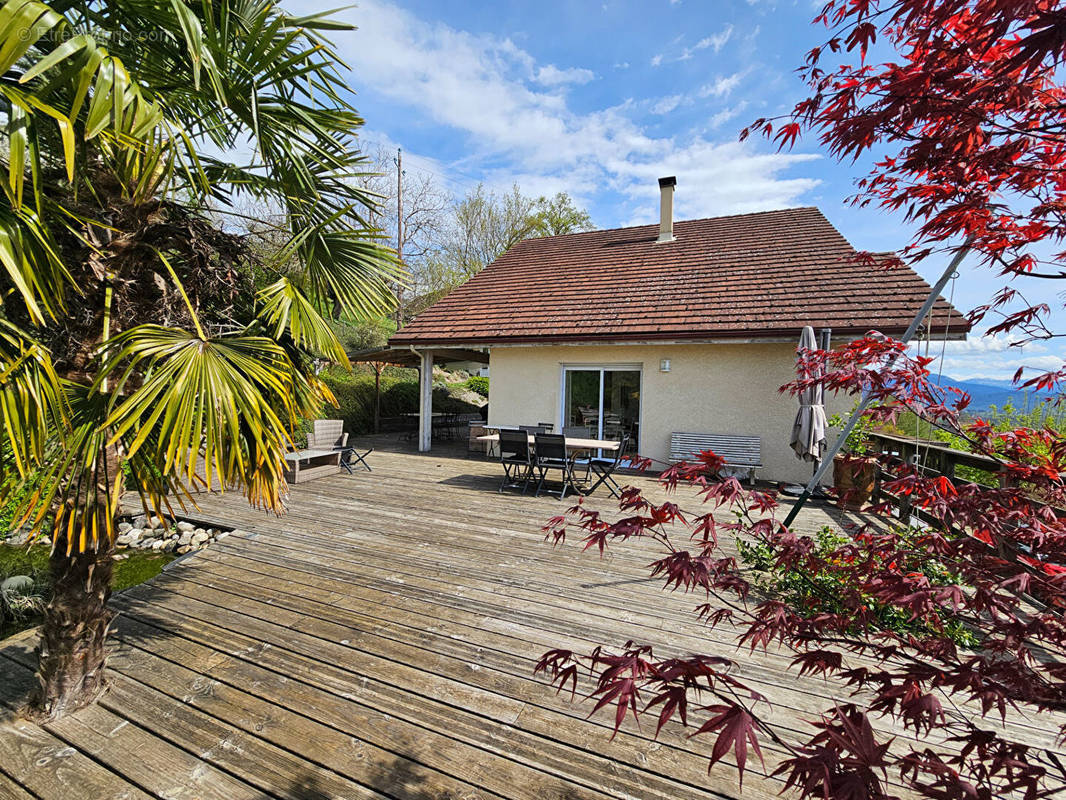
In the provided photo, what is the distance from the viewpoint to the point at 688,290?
33.7ft

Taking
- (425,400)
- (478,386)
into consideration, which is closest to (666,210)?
(425,400)

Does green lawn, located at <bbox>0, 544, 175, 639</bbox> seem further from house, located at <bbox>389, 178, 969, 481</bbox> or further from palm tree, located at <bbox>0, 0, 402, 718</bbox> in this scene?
house, located at <bbox>389, 178, 969, 481</bbox>

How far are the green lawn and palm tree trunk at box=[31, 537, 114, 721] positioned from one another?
5.91ft

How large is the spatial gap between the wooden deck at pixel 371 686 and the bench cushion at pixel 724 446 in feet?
15.9

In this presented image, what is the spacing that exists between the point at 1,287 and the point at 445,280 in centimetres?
2339

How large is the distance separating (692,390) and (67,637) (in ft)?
30.6

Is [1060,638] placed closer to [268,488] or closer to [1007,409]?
[268,488]

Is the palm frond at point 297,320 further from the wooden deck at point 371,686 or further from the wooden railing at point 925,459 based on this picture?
the wooden railing at point 925,459

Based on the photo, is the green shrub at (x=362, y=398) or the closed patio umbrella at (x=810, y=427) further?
the green shrub at (x=362, y=398)

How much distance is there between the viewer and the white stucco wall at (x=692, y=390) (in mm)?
8859

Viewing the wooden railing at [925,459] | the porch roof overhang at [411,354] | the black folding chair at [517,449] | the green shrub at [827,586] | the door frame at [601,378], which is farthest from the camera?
the porch roof overhang at [411,354]

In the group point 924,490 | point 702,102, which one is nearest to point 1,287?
point 924,490

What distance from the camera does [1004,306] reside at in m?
2.30

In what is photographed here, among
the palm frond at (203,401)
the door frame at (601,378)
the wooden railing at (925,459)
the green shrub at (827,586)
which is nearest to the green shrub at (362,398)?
the door frame at (601,378)
